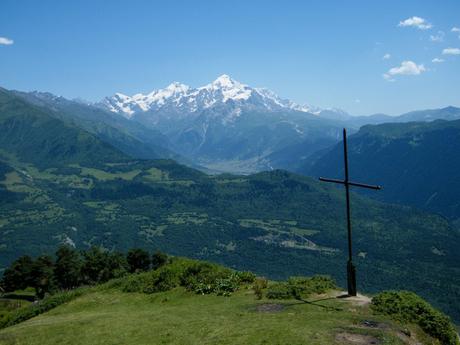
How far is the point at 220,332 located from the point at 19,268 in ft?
292

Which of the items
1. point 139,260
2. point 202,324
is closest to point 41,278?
point 139,260

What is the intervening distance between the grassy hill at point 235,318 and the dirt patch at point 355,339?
0.16 ft

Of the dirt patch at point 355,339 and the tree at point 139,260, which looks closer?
the dirt patch at point 355,339

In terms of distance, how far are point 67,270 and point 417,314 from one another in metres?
91.3

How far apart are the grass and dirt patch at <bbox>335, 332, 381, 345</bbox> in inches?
14.2

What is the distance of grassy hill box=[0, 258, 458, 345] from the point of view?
24906 mm

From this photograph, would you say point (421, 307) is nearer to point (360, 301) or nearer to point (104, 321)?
point (360, 301)

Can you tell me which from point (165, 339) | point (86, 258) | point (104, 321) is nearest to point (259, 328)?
point (165, 339)

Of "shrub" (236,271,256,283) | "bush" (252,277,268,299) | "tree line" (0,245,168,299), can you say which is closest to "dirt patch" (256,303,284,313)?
"bush" (252,277,268,299)

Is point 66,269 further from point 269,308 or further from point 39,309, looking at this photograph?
point 269,308

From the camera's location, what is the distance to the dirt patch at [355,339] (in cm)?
2303

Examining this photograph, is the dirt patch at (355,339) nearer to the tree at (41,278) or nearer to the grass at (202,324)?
the grass at (202,324)

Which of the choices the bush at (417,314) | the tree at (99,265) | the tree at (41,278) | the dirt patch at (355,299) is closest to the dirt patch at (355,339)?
the bush at (417,314)

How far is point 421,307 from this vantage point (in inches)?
1113
